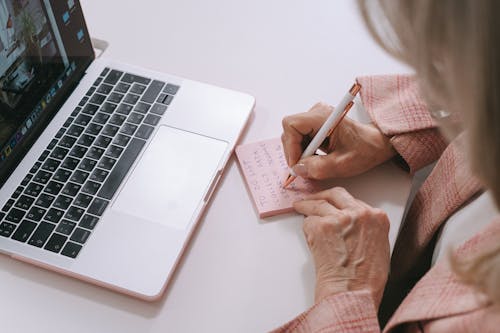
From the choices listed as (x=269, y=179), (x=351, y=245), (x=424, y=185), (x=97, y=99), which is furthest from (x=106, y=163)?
(x=424, y=185)

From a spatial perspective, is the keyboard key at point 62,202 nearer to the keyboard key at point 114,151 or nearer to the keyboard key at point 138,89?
the keyboard key at point 114,151

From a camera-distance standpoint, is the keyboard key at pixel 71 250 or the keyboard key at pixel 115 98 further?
the keyboard key at pixel 115 98

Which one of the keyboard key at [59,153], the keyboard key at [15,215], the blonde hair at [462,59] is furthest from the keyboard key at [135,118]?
the blonde hair at [462,59]

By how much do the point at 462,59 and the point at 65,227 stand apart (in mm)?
511

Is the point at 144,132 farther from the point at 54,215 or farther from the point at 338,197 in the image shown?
the point at 338,197

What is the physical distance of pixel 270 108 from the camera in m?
0.88

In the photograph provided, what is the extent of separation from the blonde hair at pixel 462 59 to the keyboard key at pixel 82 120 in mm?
478

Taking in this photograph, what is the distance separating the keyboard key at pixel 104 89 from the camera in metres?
0.85

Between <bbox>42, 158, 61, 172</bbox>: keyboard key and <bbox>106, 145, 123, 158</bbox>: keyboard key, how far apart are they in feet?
0.22

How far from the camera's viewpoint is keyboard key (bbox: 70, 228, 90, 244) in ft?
2.29

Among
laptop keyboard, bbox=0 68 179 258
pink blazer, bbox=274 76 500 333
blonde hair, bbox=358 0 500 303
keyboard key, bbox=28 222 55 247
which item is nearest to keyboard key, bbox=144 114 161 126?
laptop keyboard, bbox=0 68 179 258

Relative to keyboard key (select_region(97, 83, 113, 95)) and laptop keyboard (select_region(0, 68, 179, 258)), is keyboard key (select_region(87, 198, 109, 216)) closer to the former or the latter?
laptop keyboard (select_region(0, 68, 179, 258))

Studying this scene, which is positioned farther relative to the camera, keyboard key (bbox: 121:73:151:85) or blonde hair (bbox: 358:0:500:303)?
keyboard key (bbox: 121:73:151:85)

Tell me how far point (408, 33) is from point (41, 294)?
0.52 meters
